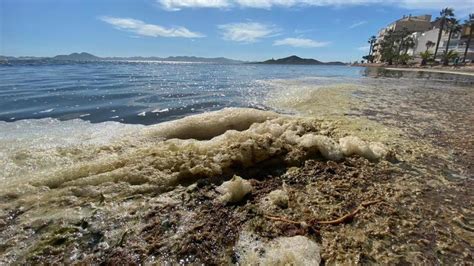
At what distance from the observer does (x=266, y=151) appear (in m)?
5.30

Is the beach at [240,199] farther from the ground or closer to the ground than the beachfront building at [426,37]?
closer to the ground

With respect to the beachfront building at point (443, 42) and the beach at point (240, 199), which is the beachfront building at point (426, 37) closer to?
the beachfront building at point (443, 42)

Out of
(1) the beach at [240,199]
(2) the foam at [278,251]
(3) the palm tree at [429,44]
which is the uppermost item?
(3) the palm tree at [429,44]

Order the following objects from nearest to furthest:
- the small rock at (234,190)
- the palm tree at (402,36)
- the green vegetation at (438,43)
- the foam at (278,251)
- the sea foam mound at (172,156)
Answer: the foam at (278,251) → the small rock at (234,190) → the sea foam mound at (172,156) → the green vegetation at (438,43) → the palm tree at (402,36)

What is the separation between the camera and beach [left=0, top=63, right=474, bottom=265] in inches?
120

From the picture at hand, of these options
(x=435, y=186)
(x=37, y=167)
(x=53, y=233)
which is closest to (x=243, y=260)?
(x=53, y=233)

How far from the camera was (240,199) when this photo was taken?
159 inches

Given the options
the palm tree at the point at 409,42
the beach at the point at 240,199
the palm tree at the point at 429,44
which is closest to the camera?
the beach at the point at 240,199

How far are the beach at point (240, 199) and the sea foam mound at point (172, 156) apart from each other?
0.02 m

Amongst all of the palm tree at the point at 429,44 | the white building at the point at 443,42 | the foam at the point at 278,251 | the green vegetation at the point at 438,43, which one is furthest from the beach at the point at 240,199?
the palm tree at the point at 429,44

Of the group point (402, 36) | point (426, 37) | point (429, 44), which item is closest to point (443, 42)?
point (429, 44)

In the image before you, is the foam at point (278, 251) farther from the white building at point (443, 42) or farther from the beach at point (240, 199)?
the white building at point (443, 42)

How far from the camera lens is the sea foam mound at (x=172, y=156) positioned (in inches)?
174

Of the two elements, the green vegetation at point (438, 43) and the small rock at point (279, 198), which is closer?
the small rock at point (279, 198)
